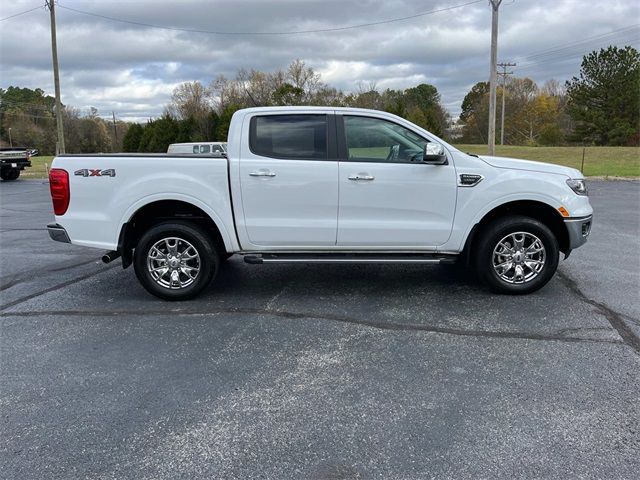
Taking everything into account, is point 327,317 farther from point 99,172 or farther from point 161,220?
point 99,172

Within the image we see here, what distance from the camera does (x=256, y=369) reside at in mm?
3963

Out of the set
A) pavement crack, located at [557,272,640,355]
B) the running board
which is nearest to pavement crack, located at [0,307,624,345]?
pavement crack, located at [557,272,640,355]

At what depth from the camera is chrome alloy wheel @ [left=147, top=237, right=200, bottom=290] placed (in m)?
5.51

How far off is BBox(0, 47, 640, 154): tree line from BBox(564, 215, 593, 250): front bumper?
1296 inches

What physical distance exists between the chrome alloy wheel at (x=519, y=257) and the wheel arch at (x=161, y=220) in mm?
2861

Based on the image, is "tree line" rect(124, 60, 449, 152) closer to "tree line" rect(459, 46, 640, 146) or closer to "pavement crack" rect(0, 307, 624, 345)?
"tree line" rect(459, 46, 640, 146)

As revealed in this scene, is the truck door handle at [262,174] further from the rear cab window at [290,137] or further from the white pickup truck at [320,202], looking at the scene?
the rear cab window at [290,137]

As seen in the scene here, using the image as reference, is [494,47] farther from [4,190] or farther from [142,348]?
[142,348]

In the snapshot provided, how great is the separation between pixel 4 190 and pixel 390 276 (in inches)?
758

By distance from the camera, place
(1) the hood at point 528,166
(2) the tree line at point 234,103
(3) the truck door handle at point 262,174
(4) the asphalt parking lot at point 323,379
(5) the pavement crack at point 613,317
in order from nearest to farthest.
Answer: (4) the asphalt parking lot at point 323,379
(5) the pavement crack at point 613,317
(3) the truck door handle at point 262,174
(1) the hood at point 528,166
(2) the tree line at point 234,103

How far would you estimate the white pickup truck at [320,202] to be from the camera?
535cm

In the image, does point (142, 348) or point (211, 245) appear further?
point (211, 245)

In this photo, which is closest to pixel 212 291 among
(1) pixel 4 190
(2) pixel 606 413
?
(2) pixel 606 413

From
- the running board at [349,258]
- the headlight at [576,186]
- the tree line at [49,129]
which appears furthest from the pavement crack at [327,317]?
the tree line at [49,129]
